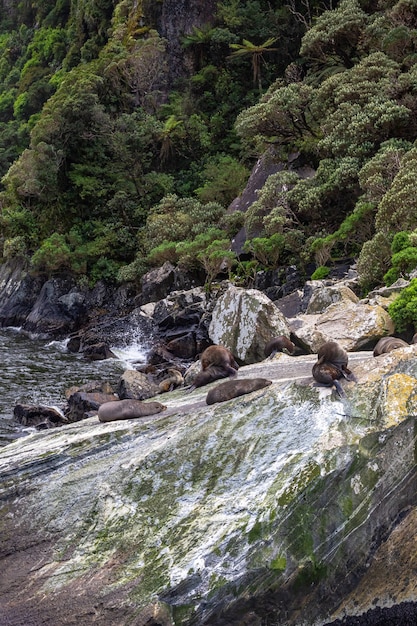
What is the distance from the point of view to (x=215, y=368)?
9.76 meters

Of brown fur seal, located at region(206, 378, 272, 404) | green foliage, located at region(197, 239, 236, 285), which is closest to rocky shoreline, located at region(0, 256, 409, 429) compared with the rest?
green foliage, located at region(197, 239, 236, 285)

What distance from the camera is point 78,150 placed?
35438 millimetres

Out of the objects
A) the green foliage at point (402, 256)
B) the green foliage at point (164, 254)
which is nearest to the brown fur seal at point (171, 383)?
the green foliage at point (402, 256)

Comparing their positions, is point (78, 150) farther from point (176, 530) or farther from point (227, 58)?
point (176, 530)

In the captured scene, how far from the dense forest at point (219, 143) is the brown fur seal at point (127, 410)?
29.9ft

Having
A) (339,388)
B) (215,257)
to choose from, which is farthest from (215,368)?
(215,257)

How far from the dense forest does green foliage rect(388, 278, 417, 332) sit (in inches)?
101

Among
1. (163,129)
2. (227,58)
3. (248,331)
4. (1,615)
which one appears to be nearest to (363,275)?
(248,331)

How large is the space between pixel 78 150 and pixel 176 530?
32740 millimetres

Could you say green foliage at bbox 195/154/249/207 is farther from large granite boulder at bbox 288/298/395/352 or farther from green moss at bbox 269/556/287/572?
green moss at bbox 269/556/287/572

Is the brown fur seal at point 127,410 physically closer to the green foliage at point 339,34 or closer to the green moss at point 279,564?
the green moss at point 279,564

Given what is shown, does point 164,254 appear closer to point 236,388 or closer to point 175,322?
point 175,322

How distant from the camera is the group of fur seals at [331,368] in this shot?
6.96 meters

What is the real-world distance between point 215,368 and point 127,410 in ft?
6.19
